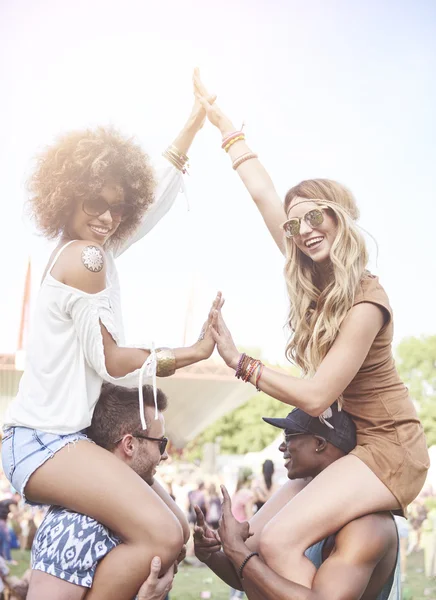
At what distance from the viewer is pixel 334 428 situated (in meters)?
3.19

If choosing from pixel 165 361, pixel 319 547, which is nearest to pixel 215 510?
pixel 319 547

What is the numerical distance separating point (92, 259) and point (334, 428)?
1.39m

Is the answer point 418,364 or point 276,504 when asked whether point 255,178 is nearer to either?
point 276,504

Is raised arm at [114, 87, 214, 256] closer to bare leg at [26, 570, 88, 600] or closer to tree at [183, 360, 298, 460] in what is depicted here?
bare leg at [26, 570, 88, 600]

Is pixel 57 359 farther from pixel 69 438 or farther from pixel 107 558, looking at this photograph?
pixel 107 558

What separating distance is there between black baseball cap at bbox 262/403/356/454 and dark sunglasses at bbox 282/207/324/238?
897 millimetres

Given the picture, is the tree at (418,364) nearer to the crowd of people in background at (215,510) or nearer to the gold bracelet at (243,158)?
the crowd of people in background at (215,510)

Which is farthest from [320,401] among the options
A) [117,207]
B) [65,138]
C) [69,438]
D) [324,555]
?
[65,138]

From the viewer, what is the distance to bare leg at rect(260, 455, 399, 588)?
2850mm

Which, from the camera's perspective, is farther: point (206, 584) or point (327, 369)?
point (206, 584)

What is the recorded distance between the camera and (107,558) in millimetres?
2762

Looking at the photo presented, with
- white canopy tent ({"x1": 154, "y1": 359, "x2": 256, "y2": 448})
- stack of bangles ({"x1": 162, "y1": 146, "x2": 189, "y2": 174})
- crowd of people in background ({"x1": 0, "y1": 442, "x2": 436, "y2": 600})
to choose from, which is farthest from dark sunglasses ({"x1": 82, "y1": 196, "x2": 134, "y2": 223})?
white canopy tent ({"x1": 154, "y1": 359, "x2": 256, "y2": 448})

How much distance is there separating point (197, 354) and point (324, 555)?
1162 mm

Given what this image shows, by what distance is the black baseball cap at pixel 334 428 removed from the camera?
3191 mm
